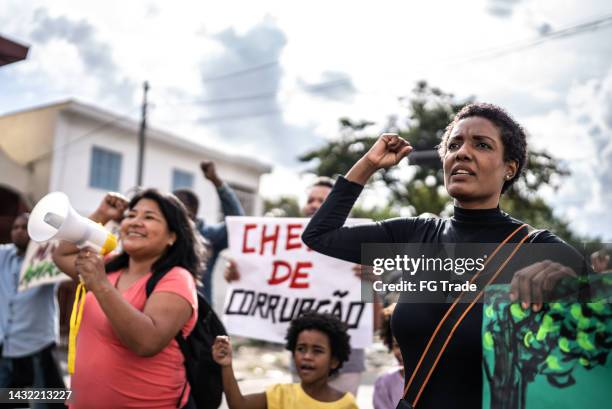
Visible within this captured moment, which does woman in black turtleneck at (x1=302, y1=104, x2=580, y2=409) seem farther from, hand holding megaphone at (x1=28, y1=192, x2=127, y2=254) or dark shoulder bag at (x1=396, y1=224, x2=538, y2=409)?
hand holding megaphone at (x1=28, y1=192, x2=127, y2=254)

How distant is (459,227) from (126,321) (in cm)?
120

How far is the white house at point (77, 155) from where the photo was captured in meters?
15.3

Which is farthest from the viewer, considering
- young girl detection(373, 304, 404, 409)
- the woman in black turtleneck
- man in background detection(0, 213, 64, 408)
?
man in background detection(0, 213, 64, 408)

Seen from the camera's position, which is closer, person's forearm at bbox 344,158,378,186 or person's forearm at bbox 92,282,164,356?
person's forearm at bbox 344,158,378,186

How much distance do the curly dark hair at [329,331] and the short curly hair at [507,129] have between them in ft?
5.30

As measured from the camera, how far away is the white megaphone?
7.79 ft

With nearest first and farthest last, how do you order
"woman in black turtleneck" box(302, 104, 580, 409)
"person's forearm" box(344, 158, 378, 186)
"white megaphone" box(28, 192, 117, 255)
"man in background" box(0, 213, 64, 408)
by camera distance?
"woman in black turtleneck" box(302, 104, 580, 409) → "person's forearm" box(344, 158, 378, 186) → "white megaphone" box(28, 192, 117, 255) → "man in background" box(0, 213, 64, 408)

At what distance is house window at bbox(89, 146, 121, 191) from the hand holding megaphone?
15148 mm

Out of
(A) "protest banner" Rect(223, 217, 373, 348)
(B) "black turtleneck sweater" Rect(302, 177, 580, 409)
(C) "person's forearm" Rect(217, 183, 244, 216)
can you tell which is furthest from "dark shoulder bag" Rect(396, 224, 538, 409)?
(C) "person's forearm" Rect(217, 183, 244, 216)

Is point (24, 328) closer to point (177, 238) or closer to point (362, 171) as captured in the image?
point (177, 238)

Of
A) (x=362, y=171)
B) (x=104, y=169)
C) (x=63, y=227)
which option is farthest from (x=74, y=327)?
(x=104, y=169)

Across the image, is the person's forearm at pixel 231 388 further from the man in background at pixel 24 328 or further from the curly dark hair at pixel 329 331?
the man in background at pixel 24 328

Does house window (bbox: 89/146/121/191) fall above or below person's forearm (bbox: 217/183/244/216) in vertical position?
above

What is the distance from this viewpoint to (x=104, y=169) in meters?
17.4
